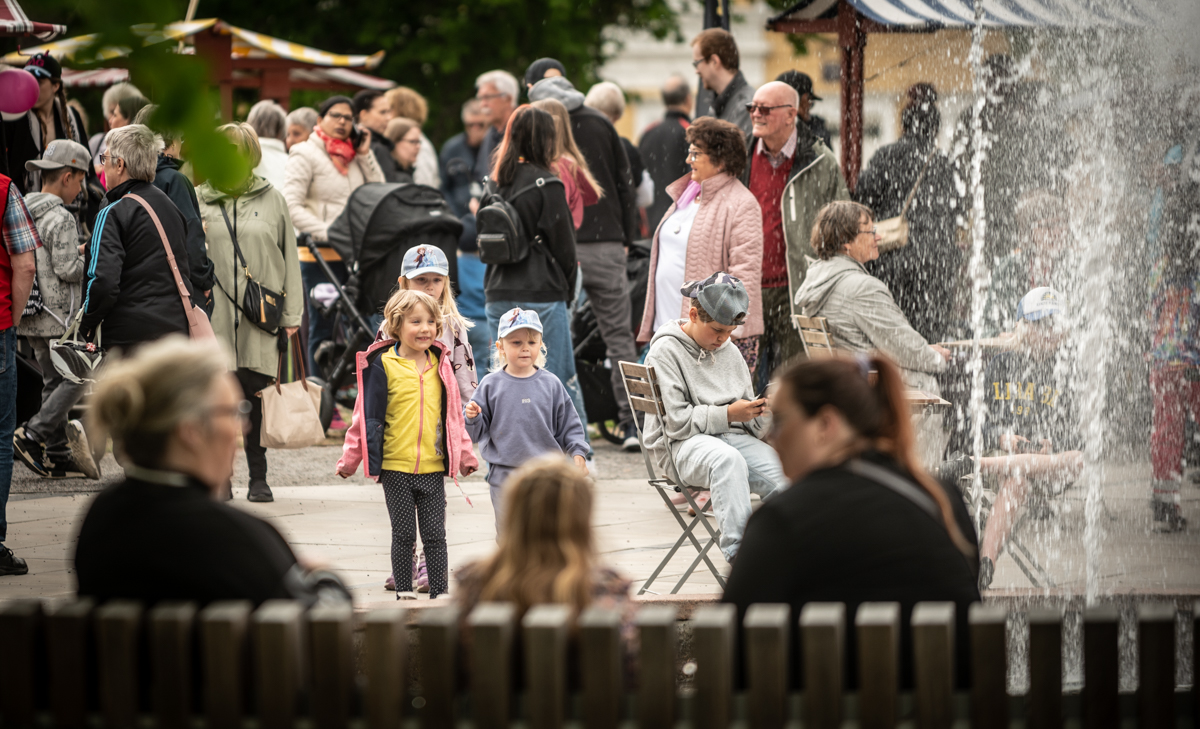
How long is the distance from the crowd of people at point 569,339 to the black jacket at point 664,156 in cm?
118

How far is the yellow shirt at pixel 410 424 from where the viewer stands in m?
5.98

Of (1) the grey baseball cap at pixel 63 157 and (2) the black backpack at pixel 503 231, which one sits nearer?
(2) the black backpack at pixel 503 231

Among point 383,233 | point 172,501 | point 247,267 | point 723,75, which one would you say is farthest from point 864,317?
point 172,501

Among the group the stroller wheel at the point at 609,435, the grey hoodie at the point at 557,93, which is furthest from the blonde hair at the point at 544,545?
the stroller wheel at the point at 609,435

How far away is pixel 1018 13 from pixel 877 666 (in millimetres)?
7829

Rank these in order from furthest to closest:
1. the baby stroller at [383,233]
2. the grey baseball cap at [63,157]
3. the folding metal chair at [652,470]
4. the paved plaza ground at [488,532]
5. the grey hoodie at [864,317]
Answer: the baby stroller at [383,233]
the grey baseball cap at [63,157]
the grey hoodie at [864,317]
the paved plaza ground at [488,532]
the folding metal chair at [652,470]

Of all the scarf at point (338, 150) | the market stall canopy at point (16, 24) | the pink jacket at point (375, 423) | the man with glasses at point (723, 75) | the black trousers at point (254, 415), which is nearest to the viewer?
the pink jacket at point (375, 423)

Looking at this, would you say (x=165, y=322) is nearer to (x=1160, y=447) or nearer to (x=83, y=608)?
(x=83, y=608)

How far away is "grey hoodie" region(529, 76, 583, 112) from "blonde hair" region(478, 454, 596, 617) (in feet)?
22.3

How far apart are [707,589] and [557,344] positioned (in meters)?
2.63

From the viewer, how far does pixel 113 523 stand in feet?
9.89

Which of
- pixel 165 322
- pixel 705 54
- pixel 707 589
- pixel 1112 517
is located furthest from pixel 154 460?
pixel 705 54

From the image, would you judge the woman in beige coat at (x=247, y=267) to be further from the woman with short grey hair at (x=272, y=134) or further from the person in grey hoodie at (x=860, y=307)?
the person in grey hoodie at (x=860, y=307)

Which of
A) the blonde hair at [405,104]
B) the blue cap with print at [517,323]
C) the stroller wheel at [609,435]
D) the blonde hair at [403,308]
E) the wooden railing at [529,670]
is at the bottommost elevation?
the stroller wheel at [609,435]
